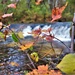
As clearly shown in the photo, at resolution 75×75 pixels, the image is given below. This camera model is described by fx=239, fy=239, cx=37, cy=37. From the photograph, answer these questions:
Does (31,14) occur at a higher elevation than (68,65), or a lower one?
lower

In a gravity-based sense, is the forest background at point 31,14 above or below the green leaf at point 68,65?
below

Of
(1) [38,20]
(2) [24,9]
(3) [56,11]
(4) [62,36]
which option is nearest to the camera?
(3) [56,11]

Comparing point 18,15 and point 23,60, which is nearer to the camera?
point 23,60

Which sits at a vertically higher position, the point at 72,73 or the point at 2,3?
the point at 72,73

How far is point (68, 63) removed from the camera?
579 mm

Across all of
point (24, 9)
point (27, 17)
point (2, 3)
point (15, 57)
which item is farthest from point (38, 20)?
point (15, 57)

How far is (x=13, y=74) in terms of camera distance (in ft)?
16.0

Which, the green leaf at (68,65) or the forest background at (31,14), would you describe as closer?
the green leaf at (68,65)

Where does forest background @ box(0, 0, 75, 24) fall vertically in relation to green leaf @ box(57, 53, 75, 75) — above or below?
below

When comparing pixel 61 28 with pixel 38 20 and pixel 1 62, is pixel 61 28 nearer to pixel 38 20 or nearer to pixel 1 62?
pixel 38 20

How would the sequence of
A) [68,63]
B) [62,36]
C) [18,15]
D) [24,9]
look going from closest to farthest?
[68,63], [62,36], [18,15], [24,9]

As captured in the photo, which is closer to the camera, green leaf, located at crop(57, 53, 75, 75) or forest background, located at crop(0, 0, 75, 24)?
green leaf, located at crop(57, 53, 75, 75)

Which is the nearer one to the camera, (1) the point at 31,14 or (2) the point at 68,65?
(2) the point at 68,65

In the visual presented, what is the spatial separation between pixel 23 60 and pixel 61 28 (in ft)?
19.6
